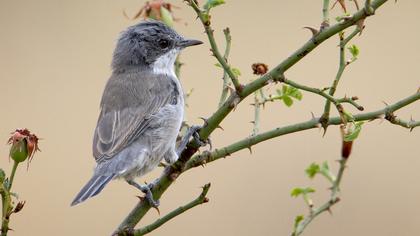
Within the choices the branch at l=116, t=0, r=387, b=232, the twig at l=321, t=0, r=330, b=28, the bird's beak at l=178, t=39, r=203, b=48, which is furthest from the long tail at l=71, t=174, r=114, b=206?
the twig at l=321, t=0, r=330, b=28

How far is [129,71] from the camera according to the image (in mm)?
4980

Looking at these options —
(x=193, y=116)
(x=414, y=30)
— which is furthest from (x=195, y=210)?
(x=414, y=30)

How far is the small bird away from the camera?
4.22 metres

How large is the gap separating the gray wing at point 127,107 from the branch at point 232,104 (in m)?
1.23

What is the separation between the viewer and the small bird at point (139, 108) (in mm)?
4223

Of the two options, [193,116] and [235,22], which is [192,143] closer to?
[193,116]

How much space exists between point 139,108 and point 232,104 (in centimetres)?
190

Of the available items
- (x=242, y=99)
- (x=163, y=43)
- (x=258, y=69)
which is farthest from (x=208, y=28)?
(x=163, y=43)

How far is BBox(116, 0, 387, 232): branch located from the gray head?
1921mm

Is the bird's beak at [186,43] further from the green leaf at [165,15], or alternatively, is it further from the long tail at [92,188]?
the green leaf at [165,15]

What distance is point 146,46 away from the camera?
16.4 ft

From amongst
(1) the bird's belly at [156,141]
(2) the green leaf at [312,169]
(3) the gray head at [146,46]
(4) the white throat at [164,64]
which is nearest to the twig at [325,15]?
(2) the green leaf at [312,169]

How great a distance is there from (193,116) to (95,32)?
1578 millimetres

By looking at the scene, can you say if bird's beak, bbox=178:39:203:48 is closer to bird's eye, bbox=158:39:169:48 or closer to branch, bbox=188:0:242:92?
bird's eye, bbox=158:39:169:48
